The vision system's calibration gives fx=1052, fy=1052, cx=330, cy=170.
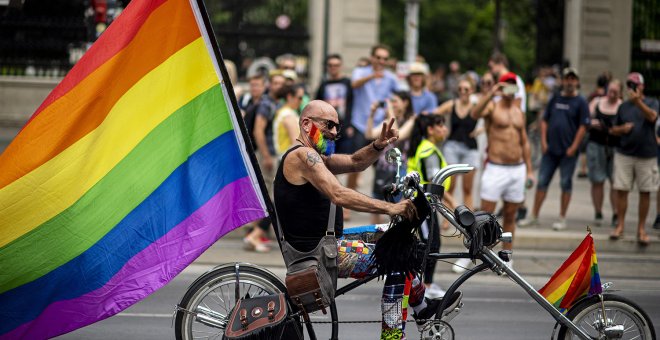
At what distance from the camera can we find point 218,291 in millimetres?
6086

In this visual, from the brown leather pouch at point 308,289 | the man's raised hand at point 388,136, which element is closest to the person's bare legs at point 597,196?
the man's raised hand at point 388,136

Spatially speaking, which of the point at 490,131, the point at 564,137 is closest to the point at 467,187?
the point at 564,137

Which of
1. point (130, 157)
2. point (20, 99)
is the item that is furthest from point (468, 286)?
point (20, 99)

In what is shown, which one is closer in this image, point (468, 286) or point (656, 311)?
point (656, 311)

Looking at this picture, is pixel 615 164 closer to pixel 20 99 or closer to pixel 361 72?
pixel 361 72

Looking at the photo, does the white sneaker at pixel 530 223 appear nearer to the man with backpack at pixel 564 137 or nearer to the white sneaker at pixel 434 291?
the man with backpack at pixel 564 137

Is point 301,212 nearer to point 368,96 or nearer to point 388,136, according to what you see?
point 388,136

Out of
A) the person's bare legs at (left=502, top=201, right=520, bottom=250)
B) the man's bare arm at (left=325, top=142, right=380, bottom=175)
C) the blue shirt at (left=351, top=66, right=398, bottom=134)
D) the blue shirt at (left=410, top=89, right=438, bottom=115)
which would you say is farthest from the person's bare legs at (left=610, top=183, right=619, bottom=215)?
the man's bare arm at (left=325, top=142, right=380, bottom=175)

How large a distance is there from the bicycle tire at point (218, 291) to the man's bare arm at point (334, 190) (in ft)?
2.15

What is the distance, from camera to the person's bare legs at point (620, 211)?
41.3 feet

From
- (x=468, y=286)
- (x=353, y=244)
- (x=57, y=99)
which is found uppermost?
(x=57, y=99)

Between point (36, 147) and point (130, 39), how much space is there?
80 centimetres

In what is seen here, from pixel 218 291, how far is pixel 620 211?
7.76 metres

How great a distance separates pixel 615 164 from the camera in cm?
1291
